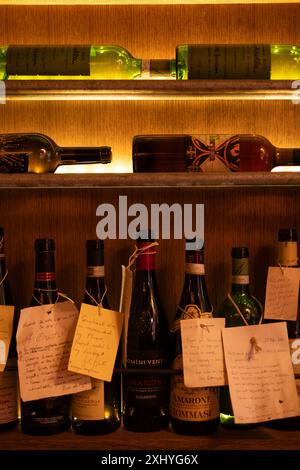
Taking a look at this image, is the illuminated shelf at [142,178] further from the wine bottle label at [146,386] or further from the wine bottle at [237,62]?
the wine bottle label at [146,386]

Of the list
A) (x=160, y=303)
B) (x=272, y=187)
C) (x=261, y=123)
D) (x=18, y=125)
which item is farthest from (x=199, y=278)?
(x=18, y=125)

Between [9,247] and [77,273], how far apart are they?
0.52ft

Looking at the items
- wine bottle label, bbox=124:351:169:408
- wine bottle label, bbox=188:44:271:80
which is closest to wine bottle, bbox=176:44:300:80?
wine bottle label, bbox=188:44:271:80

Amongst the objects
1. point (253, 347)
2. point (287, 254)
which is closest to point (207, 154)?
point (287, 254)

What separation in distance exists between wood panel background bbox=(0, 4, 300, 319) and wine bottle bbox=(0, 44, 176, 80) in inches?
5.4

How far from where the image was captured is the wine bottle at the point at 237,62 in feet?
3.27

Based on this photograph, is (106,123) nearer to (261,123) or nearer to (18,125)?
(18,125)

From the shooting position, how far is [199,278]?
113 cm

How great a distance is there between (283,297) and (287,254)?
87mm

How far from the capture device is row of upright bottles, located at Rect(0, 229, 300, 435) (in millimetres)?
979

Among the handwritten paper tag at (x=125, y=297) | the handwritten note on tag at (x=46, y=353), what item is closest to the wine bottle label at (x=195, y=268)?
the handwritten paper tag at (x=125, y=297)

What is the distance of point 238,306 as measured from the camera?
3.61 feet

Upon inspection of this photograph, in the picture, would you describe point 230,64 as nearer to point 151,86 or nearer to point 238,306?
point 151,86

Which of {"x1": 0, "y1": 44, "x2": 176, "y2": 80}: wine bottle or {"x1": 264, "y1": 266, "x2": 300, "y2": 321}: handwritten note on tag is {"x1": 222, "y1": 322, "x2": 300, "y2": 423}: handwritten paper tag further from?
{"x1": 0, "y1": 44, "x2": 176, "y2": 80}: wine bottle
